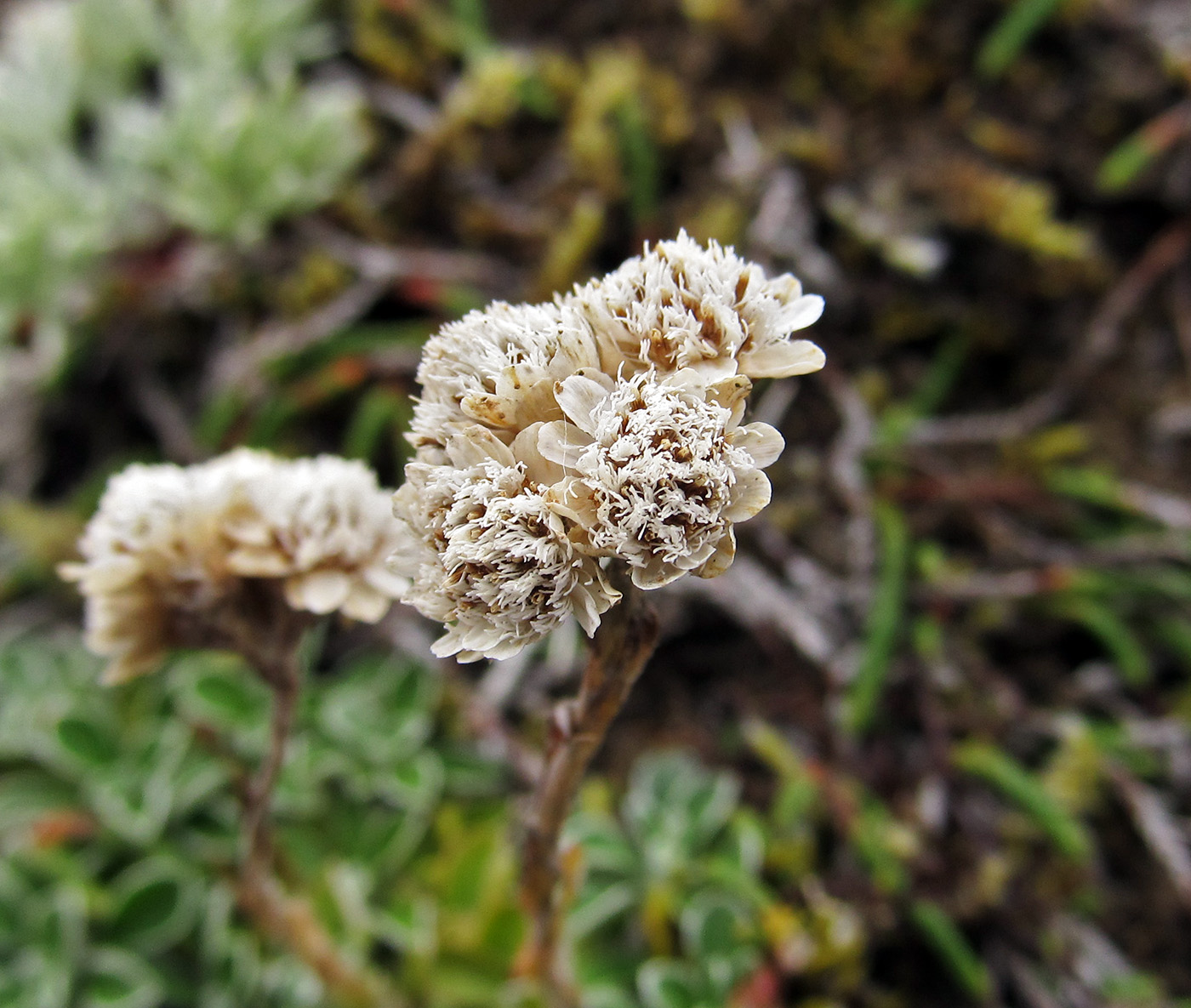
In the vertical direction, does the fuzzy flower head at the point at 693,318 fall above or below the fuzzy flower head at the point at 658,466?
above

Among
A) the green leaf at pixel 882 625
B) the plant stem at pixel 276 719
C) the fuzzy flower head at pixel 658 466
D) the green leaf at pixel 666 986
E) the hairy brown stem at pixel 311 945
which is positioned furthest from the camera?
the green leaf at pixel 882 625

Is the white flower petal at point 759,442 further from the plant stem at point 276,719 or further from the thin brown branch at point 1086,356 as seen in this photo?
the thin brown branch at point 1086,356

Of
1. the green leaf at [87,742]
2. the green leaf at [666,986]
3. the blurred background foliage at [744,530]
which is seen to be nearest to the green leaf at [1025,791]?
the blurred background foliage at [744,530]

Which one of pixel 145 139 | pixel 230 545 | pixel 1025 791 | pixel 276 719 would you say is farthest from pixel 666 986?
pixel 145 139

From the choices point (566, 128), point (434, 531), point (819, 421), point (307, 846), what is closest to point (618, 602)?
point (434, 531)

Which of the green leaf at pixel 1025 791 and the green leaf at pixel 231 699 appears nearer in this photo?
the green leaf at pixel 1025 791

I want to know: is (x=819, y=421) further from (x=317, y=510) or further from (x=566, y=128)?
(x=317, y=510)
